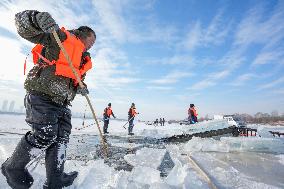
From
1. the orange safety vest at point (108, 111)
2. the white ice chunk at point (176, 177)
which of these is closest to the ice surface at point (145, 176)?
the white ice chunk at point (176, 177)

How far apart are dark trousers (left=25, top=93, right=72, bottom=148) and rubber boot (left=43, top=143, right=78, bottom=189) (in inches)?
3.3

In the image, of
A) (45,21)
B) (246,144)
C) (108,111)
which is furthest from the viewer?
(108,111)

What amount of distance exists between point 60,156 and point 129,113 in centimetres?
1679

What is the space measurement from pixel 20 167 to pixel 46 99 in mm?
634

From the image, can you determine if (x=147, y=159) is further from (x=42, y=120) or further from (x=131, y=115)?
(x=131, y=115)

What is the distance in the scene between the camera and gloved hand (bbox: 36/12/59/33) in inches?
88.3

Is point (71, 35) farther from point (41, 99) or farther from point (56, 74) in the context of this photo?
point (41, 99)

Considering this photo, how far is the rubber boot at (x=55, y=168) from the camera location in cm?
254

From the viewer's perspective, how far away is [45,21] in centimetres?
Answer: 225

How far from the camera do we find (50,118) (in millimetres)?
2457

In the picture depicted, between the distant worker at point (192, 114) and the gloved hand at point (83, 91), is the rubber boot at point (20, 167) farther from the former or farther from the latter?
the distant worker at point (192, 114)

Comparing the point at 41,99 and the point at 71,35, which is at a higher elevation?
the point at 71,35

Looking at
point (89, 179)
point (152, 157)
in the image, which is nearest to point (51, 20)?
point (89, 179)

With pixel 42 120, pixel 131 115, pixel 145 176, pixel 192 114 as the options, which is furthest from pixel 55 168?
pixel 131 115
